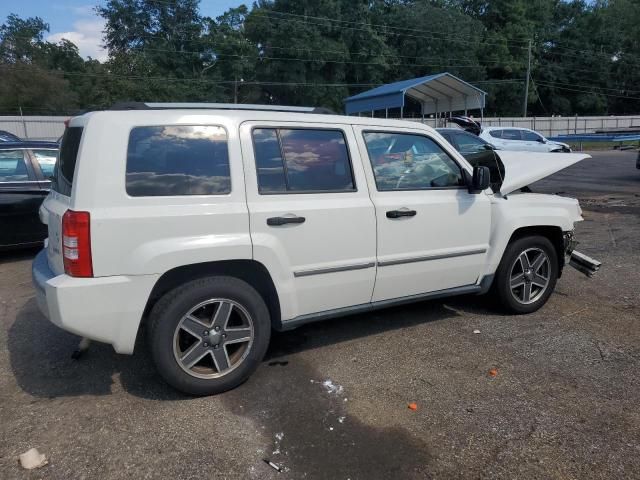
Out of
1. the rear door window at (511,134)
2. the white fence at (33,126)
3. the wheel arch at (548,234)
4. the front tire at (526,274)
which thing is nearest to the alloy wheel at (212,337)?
the front tire at (526,274)

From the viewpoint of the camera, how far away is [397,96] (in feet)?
70.0

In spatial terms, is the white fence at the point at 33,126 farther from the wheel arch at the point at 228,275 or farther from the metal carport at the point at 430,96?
the wheel arch at the point at 228,275

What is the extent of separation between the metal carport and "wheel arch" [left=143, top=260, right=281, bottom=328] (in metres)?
18.7

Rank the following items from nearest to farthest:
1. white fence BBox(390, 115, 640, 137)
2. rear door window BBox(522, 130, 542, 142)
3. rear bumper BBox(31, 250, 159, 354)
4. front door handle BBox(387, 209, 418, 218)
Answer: rear bumper BBox(31, 250, 159, 354) → front door handle BBox(387, 209, 418, 218) → rear door window BBox(522, 130, 542, 142) → white fence BBox(390, 115, 640, 137)

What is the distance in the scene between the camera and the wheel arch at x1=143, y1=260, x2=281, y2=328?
3.24 m

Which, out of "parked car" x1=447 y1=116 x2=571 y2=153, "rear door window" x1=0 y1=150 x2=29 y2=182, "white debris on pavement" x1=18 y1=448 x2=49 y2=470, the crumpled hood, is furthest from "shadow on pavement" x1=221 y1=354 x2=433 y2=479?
"parked car" x1=447 y1=116 x2=571 y2=153

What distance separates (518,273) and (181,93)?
4993cm

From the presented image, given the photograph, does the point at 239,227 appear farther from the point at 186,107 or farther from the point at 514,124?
the point at 514,124

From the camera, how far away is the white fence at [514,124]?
31.0 metres

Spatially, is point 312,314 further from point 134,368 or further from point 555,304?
point 555,304

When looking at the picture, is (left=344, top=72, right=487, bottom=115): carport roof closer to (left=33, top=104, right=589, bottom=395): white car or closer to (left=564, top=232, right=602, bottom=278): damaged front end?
(left=564, top=232, right=602, bottom=278): damaged front end

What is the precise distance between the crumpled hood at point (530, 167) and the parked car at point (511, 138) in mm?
16263

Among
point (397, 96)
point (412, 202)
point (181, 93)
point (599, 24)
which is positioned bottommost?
point (412, 202)

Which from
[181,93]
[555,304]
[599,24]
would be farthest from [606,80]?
[555,304]
